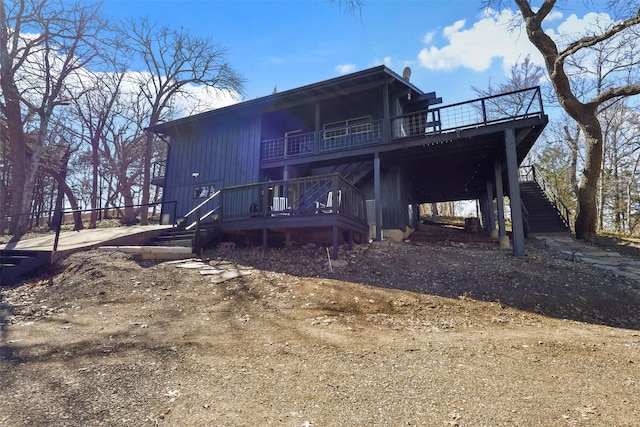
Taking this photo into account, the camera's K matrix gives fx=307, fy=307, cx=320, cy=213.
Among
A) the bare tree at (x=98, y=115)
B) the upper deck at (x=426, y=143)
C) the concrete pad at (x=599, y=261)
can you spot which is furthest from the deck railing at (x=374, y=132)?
the bare tree at (x=98, y=115)

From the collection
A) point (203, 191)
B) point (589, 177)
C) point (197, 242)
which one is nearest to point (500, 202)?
point (589, 177)

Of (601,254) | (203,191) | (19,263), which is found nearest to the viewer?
(19,263)

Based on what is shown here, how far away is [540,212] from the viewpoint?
1379 centimetres

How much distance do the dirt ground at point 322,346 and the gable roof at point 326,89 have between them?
7.00 meters

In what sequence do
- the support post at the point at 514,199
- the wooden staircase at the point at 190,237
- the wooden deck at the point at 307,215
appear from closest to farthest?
the wooden deck at the point at 307,215, the support post at the point at 514,199, the wooden staircase at the point at 190,237

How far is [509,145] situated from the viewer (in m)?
9.05

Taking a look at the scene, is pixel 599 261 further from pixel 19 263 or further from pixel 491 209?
pixel 19 263

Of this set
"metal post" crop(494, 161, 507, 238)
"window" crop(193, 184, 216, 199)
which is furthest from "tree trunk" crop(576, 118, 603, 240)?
"window" crop(193, 184, 216, 199)

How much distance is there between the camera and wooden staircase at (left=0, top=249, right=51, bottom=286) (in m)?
6.88

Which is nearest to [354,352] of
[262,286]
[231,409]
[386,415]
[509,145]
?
[386,415]

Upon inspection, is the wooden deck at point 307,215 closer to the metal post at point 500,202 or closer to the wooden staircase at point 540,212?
the metal post at point 500,202

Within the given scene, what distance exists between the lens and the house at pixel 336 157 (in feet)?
28.9

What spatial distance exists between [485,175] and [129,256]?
14.5 m

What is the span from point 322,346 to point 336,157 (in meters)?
8.64
